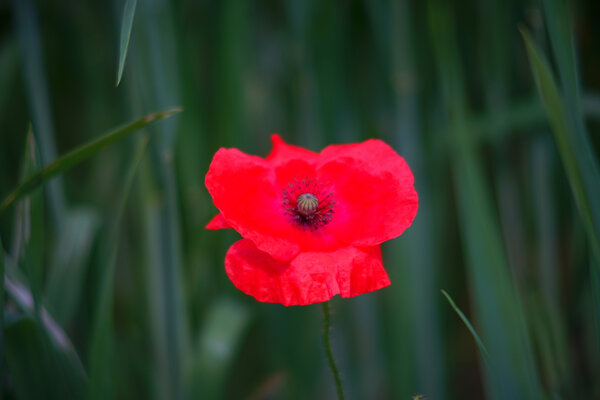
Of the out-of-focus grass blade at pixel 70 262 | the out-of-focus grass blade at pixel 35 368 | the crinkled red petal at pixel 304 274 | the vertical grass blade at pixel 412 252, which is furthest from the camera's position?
the vertical grass blade at pixel 412 252

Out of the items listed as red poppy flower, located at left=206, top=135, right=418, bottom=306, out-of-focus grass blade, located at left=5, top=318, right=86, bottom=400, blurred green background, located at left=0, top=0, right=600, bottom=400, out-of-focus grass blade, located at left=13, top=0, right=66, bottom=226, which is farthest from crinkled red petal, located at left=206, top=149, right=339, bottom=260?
out-of-focus grass blade, located at left=13, top=0, right=66, bottom=226

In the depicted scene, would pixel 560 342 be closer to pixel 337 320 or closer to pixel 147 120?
pixel 337 320

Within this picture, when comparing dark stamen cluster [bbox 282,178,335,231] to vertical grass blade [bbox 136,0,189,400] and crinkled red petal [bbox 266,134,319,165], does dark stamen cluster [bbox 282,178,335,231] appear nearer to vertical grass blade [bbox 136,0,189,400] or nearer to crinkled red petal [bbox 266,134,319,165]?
crinkled red petal [bbox 266,134,319,165]

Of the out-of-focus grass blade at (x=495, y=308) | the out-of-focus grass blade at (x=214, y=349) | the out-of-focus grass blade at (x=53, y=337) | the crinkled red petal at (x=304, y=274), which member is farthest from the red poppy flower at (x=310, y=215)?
the out-of-focus grass blade at (x=214, y=349)

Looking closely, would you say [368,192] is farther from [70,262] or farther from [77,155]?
[70,262]

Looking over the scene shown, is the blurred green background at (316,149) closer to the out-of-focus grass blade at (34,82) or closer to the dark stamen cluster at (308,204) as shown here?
the out-of-focus grass blade at (34,82)

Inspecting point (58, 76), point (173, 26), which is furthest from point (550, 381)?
point (58, 76)
